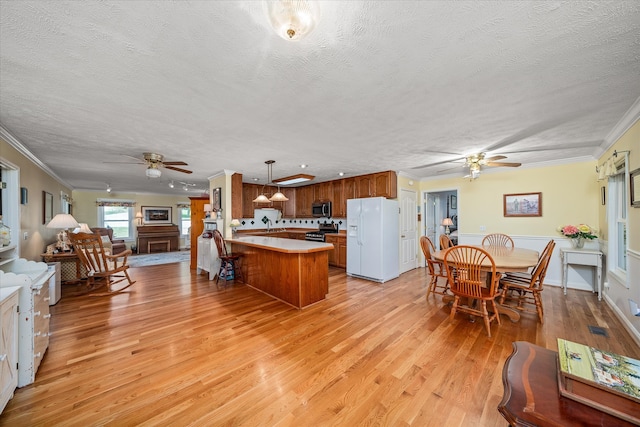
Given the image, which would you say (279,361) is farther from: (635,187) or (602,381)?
(635,187)

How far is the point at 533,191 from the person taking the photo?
4527mm

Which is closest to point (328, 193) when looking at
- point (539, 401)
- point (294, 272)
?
point (294, 272)

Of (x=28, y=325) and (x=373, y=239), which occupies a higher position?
(x=373, y=239)

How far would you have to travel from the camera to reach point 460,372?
201 centimetres

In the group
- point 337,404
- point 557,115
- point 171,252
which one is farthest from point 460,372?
point 171,252

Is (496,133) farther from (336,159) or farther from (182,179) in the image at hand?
(182,179)

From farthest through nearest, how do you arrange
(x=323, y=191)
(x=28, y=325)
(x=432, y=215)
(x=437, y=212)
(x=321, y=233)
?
1. (x=437, y=212)
2. (x=432, y=215)
3. (x=323, y=191)
4. (x=321, y=233)
5. (x=28, y=325)

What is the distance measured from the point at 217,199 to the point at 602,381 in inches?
226

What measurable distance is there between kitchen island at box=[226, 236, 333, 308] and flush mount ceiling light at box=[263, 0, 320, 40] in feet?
8.45

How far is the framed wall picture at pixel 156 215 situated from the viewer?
909 centimetres

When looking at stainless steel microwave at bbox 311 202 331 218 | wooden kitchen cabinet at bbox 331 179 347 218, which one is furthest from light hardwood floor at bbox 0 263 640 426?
stainless steel microwave at bbox 311 202 331 218

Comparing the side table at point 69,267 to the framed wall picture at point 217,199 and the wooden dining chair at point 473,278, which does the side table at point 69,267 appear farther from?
the wooden dining chair at point 473,278

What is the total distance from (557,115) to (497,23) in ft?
6.00

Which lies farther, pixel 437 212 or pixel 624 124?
pixel 437 212
